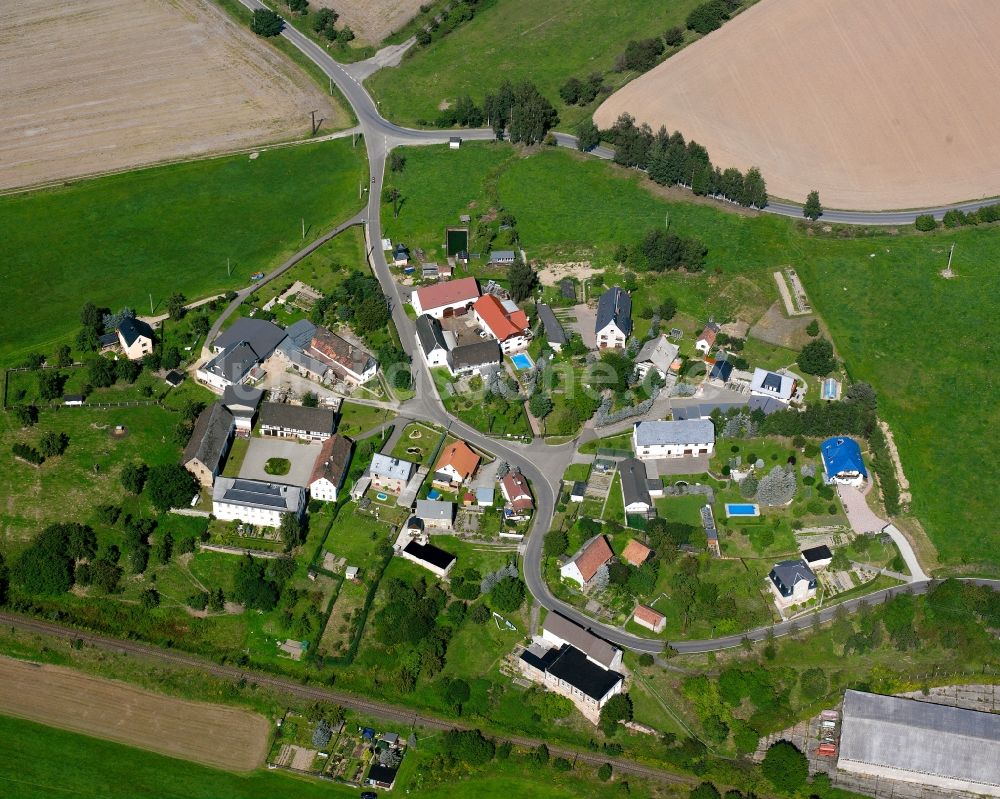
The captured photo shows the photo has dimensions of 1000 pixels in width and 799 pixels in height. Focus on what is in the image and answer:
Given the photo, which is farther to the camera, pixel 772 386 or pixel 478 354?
pixel 478 354

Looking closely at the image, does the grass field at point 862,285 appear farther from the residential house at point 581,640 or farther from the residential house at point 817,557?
the residential house at point 581,640

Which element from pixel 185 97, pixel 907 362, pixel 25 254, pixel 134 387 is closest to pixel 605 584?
pixel 907 362

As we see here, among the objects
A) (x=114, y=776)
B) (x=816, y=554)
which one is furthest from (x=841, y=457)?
(x=114, y=776)

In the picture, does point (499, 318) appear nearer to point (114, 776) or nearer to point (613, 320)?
point (613, 320)

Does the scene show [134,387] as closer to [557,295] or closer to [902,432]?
[557,295]

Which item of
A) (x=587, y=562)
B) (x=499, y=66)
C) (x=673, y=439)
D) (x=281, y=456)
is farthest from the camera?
(x=499, y=66)

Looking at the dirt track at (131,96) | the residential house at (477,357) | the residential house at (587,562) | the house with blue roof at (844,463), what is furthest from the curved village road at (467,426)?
the house with blue roof at (844,463)

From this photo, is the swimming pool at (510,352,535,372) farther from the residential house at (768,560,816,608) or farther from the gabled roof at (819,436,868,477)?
the residential house at (768,560,816,608)
